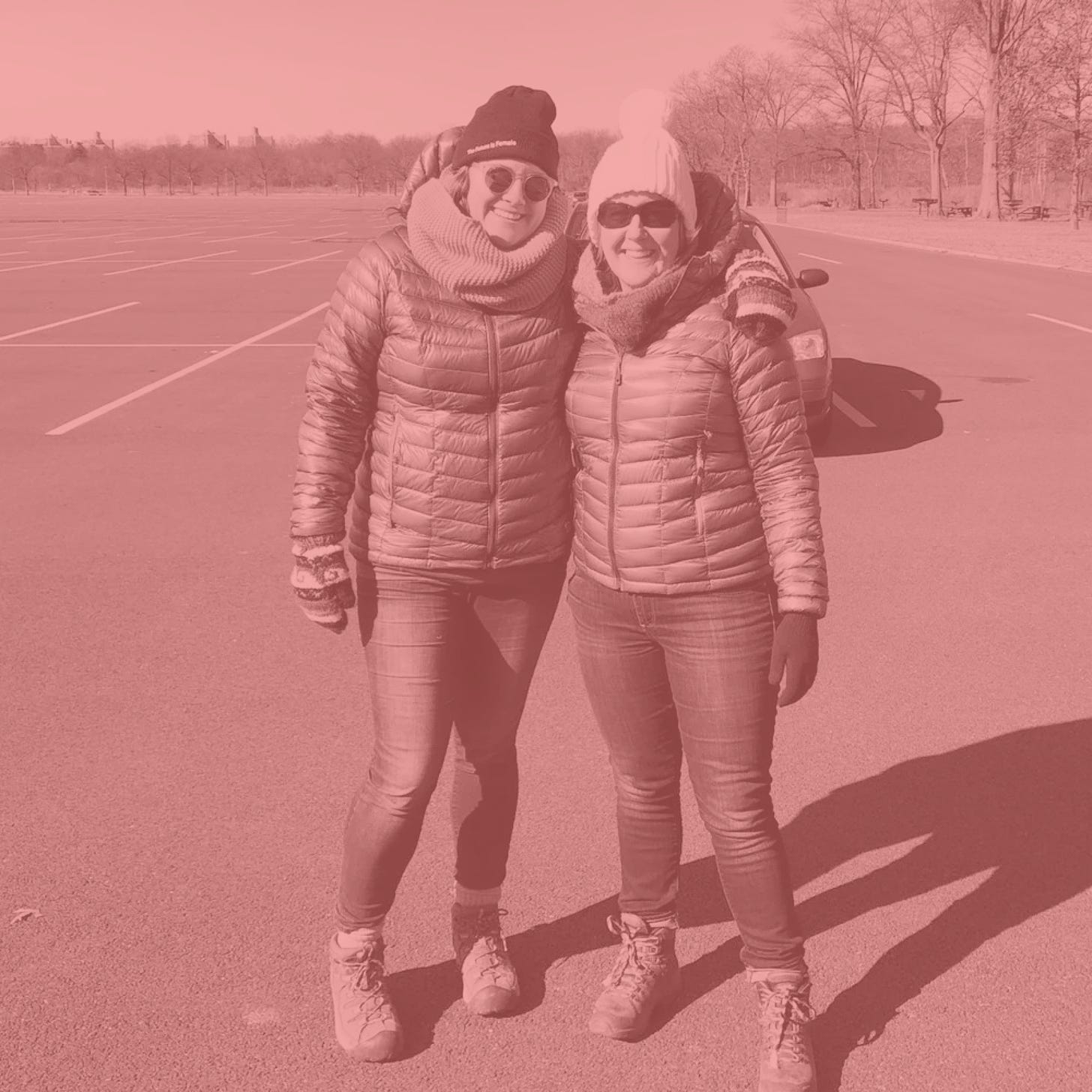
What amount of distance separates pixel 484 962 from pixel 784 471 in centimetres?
127

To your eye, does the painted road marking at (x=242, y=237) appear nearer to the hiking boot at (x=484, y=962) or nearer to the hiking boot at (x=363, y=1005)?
the hiking boot at (x=484, y=962)

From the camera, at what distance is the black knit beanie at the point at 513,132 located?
2.65 metres

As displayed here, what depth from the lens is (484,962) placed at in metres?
3.03

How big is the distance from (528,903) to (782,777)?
111 cm

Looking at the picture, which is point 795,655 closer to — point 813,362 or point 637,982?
point 637,982

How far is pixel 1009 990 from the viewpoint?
3.03 meters

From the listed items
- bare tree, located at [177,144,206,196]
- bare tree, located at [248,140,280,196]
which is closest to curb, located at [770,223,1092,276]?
bare tree, located at [248,140,280,196]

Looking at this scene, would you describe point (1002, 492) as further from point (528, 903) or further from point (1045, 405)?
point (528, 903)

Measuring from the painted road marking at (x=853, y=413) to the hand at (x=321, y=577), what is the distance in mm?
7998

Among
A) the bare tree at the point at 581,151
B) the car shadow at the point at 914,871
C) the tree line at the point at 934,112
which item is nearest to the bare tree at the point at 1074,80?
the tree line at the point at 934,112

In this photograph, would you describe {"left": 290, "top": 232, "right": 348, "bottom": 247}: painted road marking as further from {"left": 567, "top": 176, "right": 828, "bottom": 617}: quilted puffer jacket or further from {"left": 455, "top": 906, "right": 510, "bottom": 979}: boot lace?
{"left": 567, "top": 176, "right": 828, "bottom": 617}: quilted puffer jacket

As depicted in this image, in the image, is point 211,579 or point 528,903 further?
point 211,579

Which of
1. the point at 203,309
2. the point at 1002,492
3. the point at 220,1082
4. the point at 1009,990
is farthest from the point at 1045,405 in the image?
the point at 203,309

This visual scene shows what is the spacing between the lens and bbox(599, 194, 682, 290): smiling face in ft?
8.60
